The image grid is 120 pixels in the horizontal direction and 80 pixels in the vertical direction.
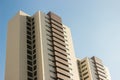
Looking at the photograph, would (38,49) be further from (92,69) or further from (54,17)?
(92,69)

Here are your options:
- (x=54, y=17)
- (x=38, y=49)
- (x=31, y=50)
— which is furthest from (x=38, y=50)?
(x=54, y=17)

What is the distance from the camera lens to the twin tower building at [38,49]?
302 ft

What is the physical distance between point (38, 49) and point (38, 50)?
0.46 m

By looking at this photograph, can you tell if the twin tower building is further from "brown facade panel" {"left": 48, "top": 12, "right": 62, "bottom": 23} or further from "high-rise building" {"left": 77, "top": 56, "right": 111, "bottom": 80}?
"high-rise building" {"left": 77, "top": 56, "right": 111, "bottom": 80}

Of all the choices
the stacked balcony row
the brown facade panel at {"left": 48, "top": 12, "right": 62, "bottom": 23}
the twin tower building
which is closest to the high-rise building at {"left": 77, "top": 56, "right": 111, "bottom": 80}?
the twin tower building

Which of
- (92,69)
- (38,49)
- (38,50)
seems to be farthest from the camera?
(92,69)

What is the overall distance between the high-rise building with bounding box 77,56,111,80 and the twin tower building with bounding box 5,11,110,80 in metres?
19.7

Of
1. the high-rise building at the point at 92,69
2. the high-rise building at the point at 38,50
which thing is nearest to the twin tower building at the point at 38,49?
the high-rise building at the point at 38,50

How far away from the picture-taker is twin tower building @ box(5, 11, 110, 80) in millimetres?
92125

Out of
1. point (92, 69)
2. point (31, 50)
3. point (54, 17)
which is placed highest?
point (54, 17)

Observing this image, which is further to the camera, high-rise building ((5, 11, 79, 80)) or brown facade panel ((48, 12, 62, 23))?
brown facade panel ((48, 12, 62, 23))

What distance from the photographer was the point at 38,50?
96.8 meters

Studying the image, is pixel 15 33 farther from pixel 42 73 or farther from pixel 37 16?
pixel 42 73

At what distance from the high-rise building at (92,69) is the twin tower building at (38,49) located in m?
19.7
